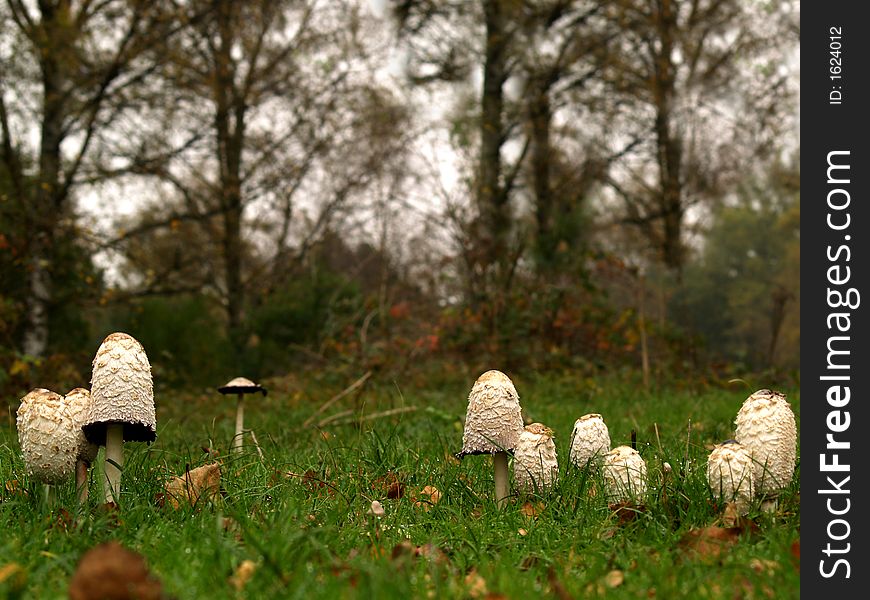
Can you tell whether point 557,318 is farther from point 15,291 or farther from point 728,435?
point 15,291

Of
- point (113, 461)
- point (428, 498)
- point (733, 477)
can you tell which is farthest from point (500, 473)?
point (113, 461)

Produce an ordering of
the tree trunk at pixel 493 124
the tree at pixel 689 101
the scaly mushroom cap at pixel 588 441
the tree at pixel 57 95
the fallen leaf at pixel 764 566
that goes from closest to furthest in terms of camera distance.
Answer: the fallen leaf at pixel 764 566
the scaly mushroom cap at pixel 588 441
the tree at pixel 57 95
the tree trunk at pixel 493 124
the tree at pixel 689 101

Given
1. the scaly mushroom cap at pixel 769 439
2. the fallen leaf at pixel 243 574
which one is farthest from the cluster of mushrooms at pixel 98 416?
the scaly mushroom cap at pixel 769 439

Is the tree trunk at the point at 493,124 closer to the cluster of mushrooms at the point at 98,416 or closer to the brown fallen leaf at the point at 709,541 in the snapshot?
the cluster of mushrooms at the point at 98,416

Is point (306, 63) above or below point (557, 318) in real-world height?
above

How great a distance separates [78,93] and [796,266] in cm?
1223

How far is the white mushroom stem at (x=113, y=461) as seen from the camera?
8.40ft

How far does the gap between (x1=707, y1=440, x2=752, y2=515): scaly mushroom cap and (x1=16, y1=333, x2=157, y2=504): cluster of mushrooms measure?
1.95 metres

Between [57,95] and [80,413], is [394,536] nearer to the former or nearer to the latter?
[80,413]

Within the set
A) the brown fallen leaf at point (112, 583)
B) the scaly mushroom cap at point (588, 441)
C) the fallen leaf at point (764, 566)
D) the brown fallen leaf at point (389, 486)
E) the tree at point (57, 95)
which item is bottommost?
the brown fallen leaf at point (389, 486)

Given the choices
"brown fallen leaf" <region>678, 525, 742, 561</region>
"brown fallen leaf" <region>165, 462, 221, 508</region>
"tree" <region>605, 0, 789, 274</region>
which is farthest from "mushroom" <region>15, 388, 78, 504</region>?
"tree" <region>605, 0, 789, 274</region>

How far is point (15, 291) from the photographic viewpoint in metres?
9.12

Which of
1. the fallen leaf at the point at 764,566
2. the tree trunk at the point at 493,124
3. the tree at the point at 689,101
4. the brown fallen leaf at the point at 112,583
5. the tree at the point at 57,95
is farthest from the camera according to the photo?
the tree at the point at 689,101
